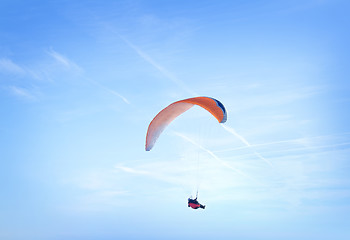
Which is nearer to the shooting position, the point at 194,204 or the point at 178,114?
the point at 194,204

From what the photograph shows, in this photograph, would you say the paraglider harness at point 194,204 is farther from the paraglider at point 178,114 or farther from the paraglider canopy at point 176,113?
the paraglider canopy at point 176,113

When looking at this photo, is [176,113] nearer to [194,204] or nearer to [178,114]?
[178,114]

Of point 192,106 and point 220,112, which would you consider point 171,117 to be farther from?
point 220,112

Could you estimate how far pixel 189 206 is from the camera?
4219 cm

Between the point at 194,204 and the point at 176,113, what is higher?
the point at 176,113

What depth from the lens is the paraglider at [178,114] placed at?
135 ft

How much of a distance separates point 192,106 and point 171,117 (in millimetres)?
2030

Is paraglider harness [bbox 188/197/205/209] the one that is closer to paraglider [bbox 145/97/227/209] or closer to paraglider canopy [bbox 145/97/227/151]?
paraglider [bbox 145/97/227/209]

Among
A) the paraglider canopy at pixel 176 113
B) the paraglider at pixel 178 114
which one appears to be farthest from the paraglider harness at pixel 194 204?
the paraglider canopy at pixel 176 113

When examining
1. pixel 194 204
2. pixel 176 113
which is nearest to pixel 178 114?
pixel 176 113

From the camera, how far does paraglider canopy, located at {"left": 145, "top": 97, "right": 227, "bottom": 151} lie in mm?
41125

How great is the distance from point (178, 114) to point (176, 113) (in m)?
0.37

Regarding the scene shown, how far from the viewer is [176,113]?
144ft

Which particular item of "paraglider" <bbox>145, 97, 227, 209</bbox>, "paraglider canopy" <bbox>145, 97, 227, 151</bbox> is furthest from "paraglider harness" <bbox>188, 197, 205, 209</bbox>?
"paraglider canopy" <bbox>145, 97, 227, 151</bbox>
